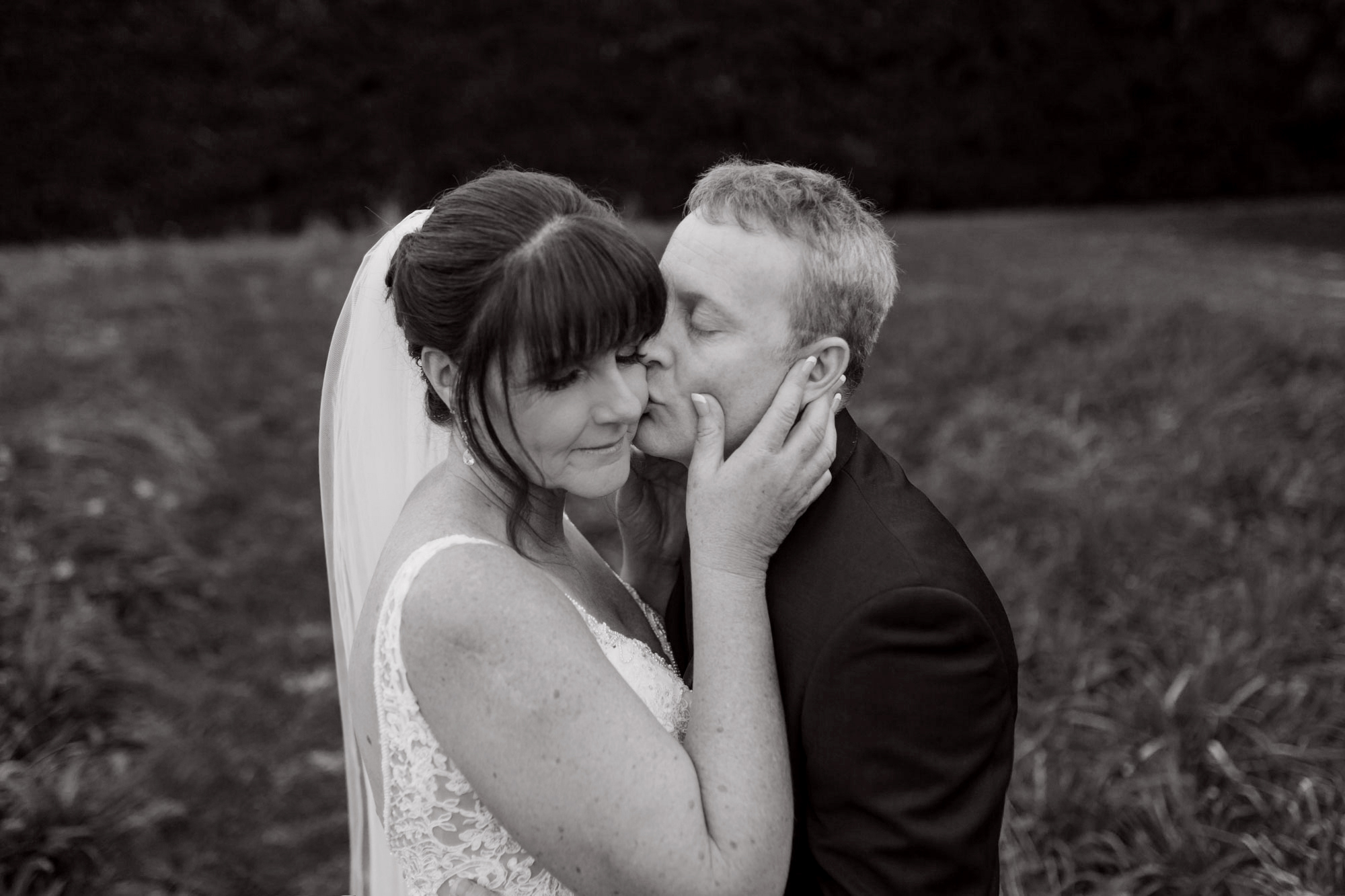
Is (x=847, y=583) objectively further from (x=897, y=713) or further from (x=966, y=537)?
(x=966, y=537)

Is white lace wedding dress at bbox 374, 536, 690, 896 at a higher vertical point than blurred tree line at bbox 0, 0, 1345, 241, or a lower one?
higher

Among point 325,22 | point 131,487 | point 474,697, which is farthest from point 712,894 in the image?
point 325,22

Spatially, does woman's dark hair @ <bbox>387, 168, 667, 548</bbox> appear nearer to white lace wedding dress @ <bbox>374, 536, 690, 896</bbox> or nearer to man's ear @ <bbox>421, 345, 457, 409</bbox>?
man's ear @ <bbox>421, 345, 457, 409</bbox>

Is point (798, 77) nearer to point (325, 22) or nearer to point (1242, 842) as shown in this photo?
point (325, 22)

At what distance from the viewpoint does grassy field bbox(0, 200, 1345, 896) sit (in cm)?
420

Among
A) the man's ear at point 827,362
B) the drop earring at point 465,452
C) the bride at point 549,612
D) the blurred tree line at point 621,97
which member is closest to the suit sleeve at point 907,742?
the bride at point 549,612

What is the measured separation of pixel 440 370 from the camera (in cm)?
227

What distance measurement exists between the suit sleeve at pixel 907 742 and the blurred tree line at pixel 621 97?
6358mm

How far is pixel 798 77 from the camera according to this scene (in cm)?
940

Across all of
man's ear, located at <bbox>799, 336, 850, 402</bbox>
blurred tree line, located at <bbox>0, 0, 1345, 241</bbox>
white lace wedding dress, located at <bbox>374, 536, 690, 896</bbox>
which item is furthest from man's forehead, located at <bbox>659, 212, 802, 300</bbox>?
blurred tree line, located at <bbox>0, 0, 1345, 241</bbox>

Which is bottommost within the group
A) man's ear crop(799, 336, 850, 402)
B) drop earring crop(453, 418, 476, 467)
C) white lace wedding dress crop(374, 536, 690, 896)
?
white lace wedding dress crop(374, 536, 690, 896)

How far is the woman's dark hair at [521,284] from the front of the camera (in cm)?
210

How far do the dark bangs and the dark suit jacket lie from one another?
1.99 feet

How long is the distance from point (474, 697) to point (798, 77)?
8.19 meters
